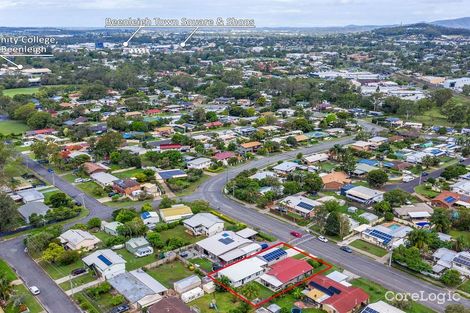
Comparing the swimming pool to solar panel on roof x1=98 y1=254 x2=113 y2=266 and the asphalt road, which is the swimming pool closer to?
the asphalt road

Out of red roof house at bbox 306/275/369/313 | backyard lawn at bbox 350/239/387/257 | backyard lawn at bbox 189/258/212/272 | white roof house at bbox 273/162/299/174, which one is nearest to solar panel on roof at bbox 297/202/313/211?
backyard lawn at bbox 350/239/387/257

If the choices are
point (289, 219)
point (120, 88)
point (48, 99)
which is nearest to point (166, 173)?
point (289, 219)

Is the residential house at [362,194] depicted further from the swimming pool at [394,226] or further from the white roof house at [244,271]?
the white roof house at [244,271]

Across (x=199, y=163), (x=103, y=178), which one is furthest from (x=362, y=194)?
(x=103, y=178)

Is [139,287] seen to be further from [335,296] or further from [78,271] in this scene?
[335,296]

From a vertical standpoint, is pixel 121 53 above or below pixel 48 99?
above

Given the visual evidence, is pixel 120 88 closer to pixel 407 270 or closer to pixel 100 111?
pixel 100 111
